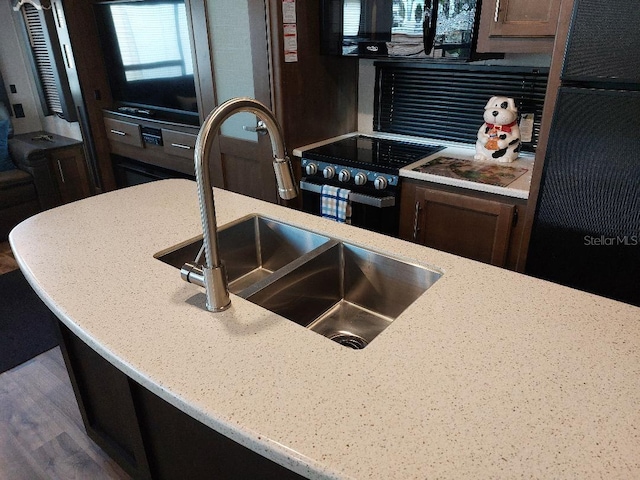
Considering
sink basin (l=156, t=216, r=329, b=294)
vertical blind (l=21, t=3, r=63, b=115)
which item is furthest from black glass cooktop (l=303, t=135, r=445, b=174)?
vertical blind (l=21, t=3, r=63, b=115)

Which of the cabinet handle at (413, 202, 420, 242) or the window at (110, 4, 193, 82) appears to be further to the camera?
the window at (110, 4, 193, 82)

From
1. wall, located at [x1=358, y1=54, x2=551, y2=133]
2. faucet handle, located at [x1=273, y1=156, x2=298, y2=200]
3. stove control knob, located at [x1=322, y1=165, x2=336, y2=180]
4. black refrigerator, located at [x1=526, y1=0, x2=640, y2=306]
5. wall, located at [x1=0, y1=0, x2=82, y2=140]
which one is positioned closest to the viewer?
faucet handle, located at [x1=273, y1=156, x2=298, y2=200]

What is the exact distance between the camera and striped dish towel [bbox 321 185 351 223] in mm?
2422

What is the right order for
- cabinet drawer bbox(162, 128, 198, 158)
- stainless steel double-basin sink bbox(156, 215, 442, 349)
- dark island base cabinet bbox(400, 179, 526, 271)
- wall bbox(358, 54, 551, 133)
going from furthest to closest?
cabinet drawer bbox(162, 128, 198, 158), wall bbox(358, 54, 551, 133), dark island base cabinet bbox(400, 179, 526, 271), stainless steel double-basin sink bbox(156, 215, 442, 349)

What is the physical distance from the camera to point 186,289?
1.14 metres

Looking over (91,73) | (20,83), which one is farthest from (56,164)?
(20,83)

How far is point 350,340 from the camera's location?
135 centimetres

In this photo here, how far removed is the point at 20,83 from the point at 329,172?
136 inches

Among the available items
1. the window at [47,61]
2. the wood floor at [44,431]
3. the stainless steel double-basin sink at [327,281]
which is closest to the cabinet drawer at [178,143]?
the window at [47,61]

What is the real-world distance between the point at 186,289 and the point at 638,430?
3.13 ft

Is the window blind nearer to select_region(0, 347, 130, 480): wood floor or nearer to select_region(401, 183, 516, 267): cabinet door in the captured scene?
select_region(401, 183, 516, 267): cabinet door

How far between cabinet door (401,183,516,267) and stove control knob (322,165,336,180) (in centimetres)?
43

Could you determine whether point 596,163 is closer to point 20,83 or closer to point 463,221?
point 463,221

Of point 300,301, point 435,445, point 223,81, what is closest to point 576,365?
point 435,445
